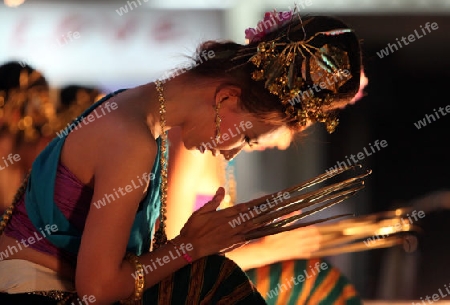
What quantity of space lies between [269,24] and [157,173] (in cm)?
42

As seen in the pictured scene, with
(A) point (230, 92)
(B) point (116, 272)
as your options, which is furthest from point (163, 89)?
(B) point (116, 272)

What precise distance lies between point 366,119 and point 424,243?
717 mm

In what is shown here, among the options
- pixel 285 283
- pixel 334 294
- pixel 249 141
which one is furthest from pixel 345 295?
pixel 249 141

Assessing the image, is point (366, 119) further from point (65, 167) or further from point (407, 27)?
point (65, 167)

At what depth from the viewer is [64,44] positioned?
3.83 m

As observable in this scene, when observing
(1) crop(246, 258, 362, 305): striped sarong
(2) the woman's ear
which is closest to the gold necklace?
(2) the woman's ear

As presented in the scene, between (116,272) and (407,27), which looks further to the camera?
(407,27)

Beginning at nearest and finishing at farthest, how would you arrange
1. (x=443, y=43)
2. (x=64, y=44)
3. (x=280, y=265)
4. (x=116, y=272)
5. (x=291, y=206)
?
1. (x=116, y=272)
2. (x=291, y=206)
3. (x=280, y=265)
4. (x=64, y=44)
5. (x=443, y=43)

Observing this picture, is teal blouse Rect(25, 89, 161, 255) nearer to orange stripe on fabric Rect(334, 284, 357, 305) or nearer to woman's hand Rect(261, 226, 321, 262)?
woman's hand Rect(261, 226, 321, 262)

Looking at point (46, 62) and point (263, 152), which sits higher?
point (46, 62)

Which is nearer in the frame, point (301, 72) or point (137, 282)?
point (137, 282)

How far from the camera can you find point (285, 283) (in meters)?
2.09

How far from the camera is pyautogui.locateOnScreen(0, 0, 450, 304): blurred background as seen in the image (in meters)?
3.84

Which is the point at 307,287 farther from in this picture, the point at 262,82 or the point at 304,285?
the point at 262,82
